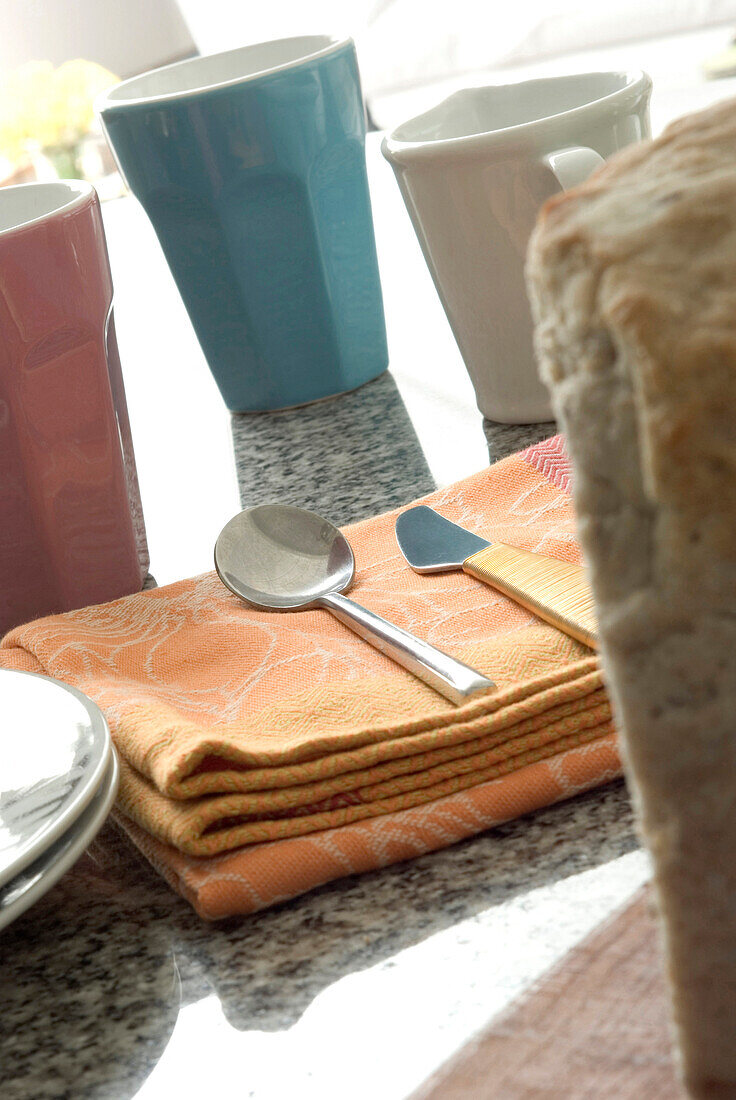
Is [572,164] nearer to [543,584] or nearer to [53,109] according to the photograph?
[543,584]

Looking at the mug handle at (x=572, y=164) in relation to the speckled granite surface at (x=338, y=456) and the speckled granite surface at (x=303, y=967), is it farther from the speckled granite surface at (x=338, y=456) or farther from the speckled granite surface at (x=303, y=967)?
the speckled granite surface at (x=303, y=967)

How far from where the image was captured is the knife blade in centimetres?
44

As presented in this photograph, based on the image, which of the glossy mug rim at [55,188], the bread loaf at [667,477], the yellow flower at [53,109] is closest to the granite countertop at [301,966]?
the bread loaf at [667,477]

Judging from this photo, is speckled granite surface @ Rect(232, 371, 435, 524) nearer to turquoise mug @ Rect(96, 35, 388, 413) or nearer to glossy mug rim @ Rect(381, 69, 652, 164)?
turquoise mug @ Rect(96, 35, 388, 413)

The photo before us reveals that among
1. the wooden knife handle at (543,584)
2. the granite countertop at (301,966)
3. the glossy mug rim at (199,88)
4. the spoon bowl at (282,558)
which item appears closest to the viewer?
the granite countertop at (301,966)

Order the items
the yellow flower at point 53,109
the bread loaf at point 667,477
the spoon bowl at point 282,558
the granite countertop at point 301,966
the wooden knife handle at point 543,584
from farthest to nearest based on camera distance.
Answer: the yellow flower at point 53,109, the spoon bowl at point 282,558, the wooden knife handle at point 543,584, the granite countertop at point 301,966, the bread loaf at point 667,477

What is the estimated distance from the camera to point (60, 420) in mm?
574

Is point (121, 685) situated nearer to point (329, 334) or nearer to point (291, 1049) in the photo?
point (291, 1049)

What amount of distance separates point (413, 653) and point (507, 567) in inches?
3.0

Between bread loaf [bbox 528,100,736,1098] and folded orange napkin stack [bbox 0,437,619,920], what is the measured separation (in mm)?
167

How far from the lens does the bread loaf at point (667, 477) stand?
167 mm

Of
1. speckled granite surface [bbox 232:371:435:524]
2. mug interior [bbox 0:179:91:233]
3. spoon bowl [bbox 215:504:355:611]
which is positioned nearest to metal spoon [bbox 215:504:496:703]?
spoon bowl [bbox 215:504:355:611]

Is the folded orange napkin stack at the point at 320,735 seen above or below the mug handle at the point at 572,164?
below

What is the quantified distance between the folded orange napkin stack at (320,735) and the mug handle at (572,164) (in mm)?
196
